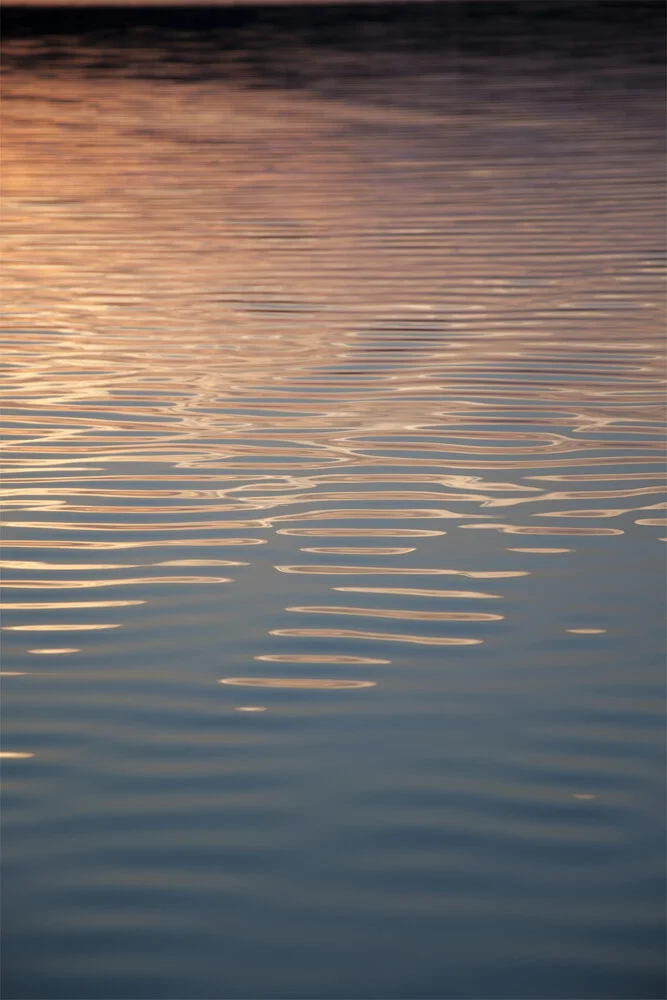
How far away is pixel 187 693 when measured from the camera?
3230 millimetres

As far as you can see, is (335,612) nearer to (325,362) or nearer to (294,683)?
(294,683)

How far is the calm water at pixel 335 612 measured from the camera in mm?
2420

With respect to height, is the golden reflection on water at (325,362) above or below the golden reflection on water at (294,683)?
above

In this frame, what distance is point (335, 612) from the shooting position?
11.9 feet

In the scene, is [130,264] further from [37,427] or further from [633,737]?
[633,737]

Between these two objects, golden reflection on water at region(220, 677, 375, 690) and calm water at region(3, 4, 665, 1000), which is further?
golden reflection on water at region(220, 677, 375, 690)

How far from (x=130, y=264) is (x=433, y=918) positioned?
655cm

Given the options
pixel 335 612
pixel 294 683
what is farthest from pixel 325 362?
pixel 294 683

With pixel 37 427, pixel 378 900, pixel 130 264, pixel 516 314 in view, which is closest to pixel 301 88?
pixel 130 264

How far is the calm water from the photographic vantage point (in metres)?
2.42

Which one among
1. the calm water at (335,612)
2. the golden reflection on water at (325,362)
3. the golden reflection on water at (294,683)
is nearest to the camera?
the calm water at (335,612)

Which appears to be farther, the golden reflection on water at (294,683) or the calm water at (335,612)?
the golden reflection on water at (294,683)

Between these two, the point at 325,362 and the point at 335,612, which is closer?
the point at 335,612

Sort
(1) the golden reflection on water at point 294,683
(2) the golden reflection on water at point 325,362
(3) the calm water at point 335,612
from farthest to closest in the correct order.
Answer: (2) the golden reflection on water at point 325,362
(1) the golden reflection on water at point 294,683
(3) the calm water at point 335,612
